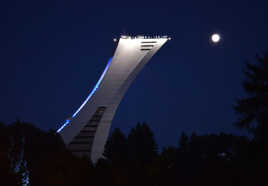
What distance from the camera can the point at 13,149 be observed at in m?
24.8

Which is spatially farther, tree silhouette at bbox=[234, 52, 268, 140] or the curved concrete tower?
the curved concrete tower

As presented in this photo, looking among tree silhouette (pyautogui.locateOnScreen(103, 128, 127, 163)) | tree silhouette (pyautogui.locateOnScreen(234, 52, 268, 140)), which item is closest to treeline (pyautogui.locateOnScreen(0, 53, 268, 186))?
tree silhouette (pyautogui.locateOnScreen(234, 52, 268, 140))

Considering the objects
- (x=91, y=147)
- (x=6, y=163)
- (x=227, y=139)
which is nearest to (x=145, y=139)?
(x=227, y=139)

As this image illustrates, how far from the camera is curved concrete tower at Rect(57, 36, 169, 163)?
117ft

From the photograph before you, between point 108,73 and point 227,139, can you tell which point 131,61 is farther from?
point 227,139

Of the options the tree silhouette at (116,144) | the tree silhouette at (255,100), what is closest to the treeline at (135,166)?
the tree silhouette at (255,100)

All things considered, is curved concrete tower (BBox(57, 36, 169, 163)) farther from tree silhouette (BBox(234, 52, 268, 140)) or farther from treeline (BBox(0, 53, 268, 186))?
tree silhouette (BBox(234, 52, 268, 140))

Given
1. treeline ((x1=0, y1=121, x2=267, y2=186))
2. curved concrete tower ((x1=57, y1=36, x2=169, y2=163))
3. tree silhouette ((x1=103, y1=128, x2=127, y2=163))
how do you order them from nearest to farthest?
treeline ((x1=0, y1=121, x2=267, y2=186)) < curved concrete tower ((x1=57, y1=36, x2=169, y2=163)) < tree silhouette ((x1=103, y1=128, x2=127, y2=163))

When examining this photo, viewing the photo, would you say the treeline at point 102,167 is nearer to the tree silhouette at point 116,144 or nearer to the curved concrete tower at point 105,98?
the curved concrete tower at point 105,98

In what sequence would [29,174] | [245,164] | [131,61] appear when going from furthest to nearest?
[131,61]
[29,174]
[245,164]

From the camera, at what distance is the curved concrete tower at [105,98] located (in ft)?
117

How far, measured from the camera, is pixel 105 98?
36469mm

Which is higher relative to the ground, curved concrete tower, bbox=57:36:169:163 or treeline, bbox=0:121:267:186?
curved concrete tower, bbox=57:36:169:163

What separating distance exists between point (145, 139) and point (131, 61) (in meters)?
19.7
